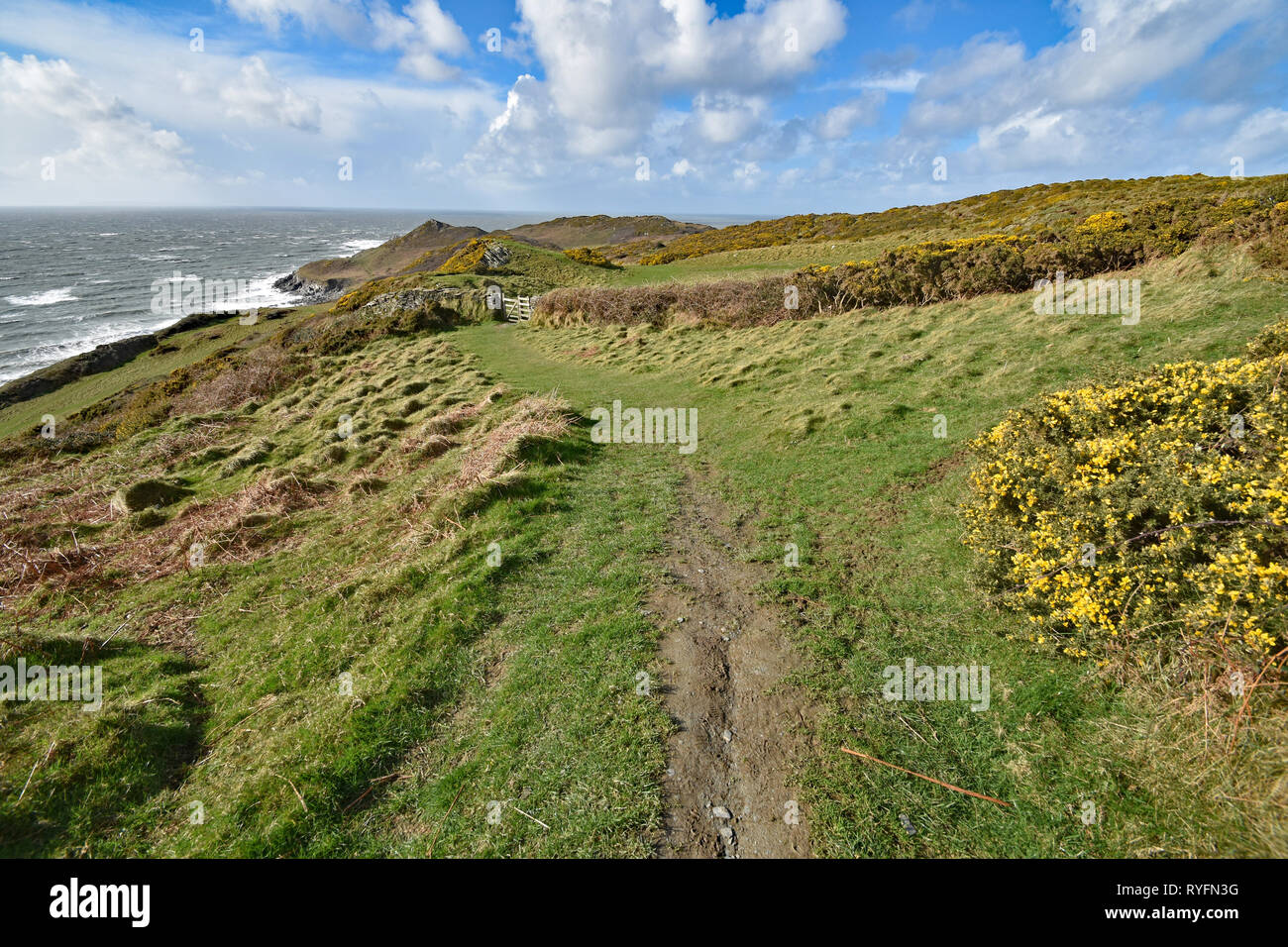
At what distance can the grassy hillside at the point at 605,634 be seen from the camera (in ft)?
14.0

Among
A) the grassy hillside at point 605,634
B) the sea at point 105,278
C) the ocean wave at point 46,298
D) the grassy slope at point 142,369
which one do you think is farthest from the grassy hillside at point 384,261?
the grassy hillside at point 605,634

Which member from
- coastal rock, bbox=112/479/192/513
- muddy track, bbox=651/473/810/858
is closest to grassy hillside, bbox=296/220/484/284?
coastal rock, bbox=112/479/192/513

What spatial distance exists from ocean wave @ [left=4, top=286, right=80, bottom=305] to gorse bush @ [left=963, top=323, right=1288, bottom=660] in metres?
94.1

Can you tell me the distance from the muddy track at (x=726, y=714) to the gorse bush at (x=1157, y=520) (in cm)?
295

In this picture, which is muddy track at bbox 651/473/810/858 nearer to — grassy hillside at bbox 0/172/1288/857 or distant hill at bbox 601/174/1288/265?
grassy hillside at bbox 0/172/1288/857

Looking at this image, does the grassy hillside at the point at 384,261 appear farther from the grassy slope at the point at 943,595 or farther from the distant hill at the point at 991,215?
the grassy slope at the point at 943,595

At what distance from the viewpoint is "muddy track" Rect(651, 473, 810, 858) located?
4219mm

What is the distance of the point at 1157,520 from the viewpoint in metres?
5.06

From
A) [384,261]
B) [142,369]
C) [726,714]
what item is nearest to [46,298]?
[384,261]

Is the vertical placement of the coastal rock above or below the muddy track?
above

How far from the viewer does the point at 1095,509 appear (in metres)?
5.32

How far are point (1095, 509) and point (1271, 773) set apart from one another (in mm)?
2579

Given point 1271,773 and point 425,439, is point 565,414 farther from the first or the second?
point 1271,773
